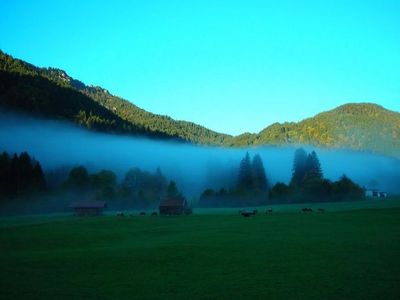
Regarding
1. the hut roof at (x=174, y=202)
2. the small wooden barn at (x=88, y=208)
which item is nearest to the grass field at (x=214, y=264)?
the hut roof at (x=174, y=202)

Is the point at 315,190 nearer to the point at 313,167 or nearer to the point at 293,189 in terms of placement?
the point at 293,189

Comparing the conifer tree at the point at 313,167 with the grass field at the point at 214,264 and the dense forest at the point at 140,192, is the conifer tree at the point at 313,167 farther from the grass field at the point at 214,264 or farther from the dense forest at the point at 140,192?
the grass field at the point at 214,264

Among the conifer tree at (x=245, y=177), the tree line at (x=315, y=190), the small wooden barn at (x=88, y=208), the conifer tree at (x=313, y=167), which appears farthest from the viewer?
the conifer tree at (x=245, y=177)

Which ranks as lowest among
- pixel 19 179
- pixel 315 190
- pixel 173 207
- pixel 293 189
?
pixel 173 207

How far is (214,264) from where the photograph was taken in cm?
3177

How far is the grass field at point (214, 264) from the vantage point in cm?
2362

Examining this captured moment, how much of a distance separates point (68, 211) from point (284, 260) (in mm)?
84584

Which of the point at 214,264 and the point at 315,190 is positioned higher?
the point at 315,190

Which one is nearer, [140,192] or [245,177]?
[140,192]

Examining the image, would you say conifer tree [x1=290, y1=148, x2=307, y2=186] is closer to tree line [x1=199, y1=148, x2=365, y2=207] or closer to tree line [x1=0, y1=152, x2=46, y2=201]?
tree line [x1=199, y1=148, x2=365, y2=207]

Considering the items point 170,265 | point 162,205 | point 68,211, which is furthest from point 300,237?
point 68,211

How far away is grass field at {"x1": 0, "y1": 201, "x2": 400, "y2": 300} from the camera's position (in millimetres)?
23625

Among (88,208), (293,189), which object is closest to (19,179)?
(88,208)

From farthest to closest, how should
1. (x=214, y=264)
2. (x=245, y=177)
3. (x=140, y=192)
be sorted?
(x=245, y=177)
(x=140, y=192)
(x=214, y=264)
